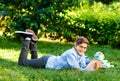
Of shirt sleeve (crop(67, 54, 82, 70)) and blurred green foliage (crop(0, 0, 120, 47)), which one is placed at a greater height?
shirt sleeve (crop(67, 54, 82, 70))

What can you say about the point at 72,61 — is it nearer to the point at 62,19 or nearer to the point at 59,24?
the point at 62,19

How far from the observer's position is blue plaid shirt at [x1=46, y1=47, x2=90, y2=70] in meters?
7.80

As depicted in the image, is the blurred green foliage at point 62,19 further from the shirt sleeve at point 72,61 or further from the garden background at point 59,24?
the shirt sleeve at point 72,61

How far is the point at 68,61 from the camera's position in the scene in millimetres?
7852

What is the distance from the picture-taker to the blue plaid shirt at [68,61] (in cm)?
780

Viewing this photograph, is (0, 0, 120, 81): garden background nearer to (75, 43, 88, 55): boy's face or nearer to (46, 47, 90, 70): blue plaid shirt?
(46, 47, 90, 70): blue plaid shirt

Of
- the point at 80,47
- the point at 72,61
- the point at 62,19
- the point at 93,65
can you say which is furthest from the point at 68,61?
the point at 62,19

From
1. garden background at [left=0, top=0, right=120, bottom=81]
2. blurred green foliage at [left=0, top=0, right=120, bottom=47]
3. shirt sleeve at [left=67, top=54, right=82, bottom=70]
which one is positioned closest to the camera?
shirt sleeve at [left=67, top=54, right=82, bottom=70]

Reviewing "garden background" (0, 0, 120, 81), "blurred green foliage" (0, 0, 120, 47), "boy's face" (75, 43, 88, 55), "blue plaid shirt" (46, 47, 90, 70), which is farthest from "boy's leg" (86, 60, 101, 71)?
"blurred green foliage" (0, 0, 120, 47)

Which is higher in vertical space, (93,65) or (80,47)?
(80,47)

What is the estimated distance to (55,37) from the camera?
596 inches

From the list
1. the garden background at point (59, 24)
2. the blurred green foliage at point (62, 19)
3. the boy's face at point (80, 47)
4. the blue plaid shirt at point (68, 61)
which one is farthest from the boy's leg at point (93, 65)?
the blurred green foliage at point (62, 19)

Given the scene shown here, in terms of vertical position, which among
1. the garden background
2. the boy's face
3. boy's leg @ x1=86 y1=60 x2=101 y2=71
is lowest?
the garden background

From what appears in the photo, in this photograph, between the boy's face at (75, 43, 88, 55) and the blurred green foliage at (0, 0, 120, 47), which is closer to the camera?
the boy's face at (75, 43, 88, 55)
